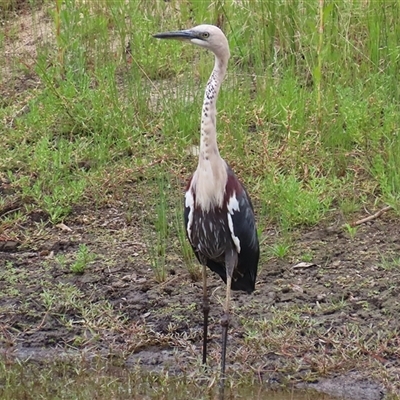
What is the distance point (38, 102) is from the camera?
7996 millimetres

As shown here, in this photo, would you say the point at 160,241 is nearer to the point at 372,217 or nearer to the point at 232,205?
the point at 232,205

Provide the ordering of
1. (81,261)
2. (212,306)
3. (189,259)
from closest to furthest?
Result: (212,306) → (189,259) → (81,261)

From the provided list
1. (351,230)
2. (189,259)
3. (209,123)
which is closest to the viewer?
(209,123)

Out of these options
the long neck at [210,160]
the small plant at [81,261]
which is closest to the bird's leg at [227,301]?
the long neck at [210,160]

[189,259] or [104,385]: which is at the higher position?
[189,259]

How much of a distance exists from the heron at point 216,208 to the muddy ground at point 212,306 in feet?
1.09

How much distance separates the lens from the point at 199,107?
7.56 meters

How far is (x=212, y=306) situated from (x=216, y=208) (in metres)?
0.84

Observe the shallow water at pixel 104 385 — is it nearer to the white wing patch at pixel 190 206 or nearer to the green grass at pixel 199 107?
the white wing patch at pixel 190 206

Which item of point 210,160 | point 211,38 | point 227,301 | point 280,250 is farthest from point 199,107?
point 227,301

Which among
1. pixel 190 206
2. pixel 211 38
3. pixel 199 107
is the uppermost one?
pixel 211 38

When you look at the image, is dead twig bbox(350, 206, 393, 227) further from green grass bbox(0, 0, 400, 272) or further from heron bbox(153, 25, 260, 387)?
heron bbox(153, 25, 260, 387)

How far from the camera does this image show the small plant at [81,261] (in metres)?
6.26

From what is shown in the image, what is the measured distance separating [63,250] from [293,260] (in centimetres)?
147
